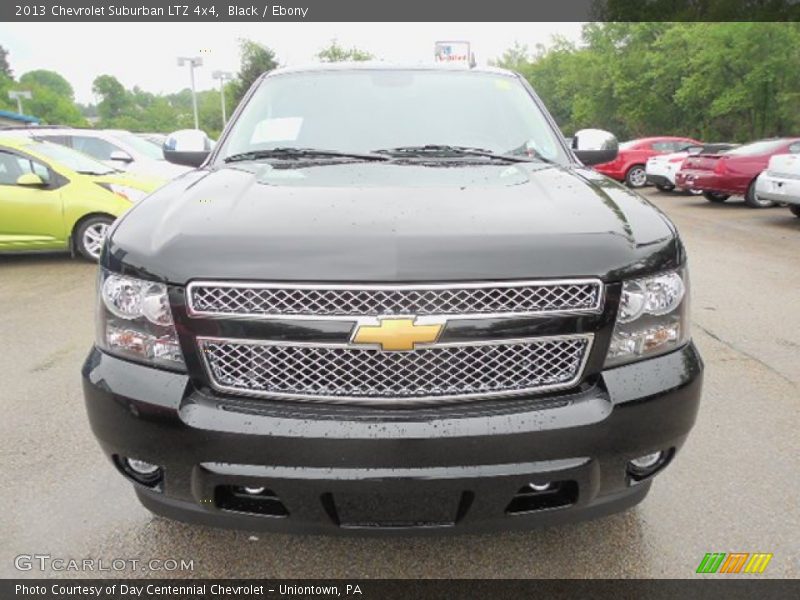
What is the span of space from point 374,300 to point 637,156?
62.2 feet

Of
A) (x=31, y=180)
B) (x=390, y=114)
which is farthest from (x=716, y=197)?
(x=390, y=114)

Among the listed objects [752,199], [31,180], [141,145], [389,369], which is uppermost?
[389,369]

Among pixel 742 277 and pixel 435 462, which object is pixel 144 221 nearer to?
pixel 435 462

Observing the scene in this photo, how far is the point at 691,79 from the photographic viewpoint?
32125 mm

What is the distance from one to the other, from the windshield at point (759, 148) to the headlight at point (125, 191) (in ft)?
36.2

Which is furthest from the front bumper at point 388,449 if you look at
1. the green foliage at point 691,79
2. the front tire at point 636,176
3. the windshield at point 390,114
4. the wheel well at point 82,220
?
the green foliage at point 691,79

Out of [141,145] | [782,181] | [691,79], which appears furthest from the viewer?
[691,79]

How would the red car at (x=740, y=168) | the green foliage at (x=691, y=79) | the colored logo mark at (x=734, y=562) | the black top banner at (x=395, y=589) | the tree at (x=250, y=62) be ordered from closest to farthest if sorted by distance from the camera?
the black top banner at (x=395, y=589), the colored logo mark at (x=734, y=562), the red car at (x=740, y=168), the green foliage at (x=691, y=79), the tree at (x=250, y=62)

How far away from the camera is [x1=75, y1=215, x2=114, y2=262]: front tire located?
7949 mm

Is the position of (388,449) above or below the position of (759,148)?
above

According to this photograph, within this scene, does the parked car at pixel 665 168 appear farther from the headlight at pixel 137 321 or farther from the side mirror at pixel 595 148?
the headlight at pixel 137 321

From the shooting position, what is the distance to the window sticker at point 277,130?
3.20 m

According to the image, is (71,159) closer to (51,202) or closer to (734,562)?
(51,202)

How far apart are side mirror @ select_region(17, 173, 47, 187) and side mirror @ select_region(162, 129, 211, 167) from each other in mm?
4842
